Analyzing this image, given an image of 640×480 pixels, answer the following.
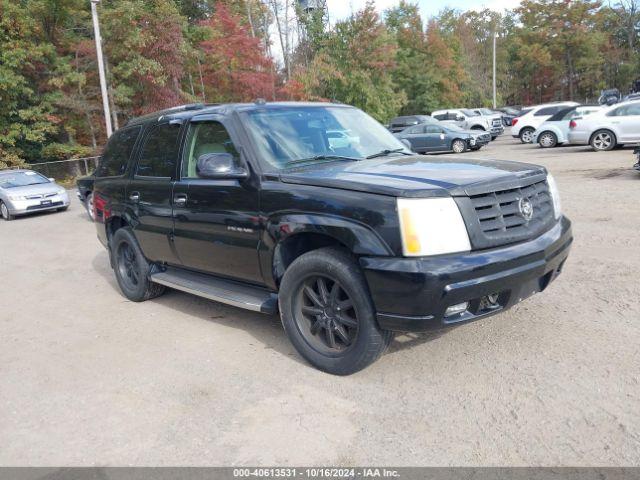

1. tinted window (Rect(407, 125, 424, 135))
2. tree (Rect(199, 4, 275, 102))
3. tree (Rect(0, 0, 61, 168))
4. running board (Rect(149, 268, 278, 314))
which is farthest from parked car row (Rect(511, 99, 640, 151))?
tree (Rect(0, 0, 61, 168))

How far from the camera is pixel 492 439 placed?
2977 mm

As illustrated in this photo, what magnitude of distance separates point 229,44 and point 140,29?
4.35 meters

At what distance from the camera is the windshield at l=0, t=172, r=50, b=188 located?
15859 millimetres

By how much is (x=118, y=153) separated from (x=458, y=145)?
18219mm

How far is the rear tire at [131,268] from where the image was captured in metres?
5.75

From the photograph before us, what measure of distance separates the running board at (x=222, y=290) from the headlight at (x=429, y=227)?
4.53ft

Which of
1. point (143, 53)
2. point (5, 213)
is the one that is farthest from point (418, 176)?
point (143, 53)

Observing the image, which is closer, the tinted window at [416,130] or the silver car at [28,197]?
the silver car at [28,197]

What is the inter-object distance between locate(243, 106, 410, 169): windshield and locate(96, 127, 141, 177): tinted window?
1.93 meters

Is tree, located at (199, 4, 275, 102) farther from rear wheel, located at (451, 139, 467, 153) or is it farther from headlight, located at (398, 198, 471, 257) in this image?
headlight, located at (398, 198, 471, 257)

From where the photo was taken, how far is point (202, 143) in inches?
189

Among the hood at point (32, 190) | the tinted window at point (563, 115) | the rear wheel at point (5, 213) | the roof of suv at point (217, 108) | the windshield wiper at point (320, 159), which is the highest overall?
the roof of suv at point (217, 108)

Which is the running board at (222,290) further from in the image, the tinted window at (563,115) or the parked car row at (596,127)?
the tinted window at (563,115)

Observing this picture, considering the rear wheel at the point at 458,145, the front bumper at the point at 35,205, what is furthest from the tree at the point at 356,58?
the front bumper at the point at 35,205
